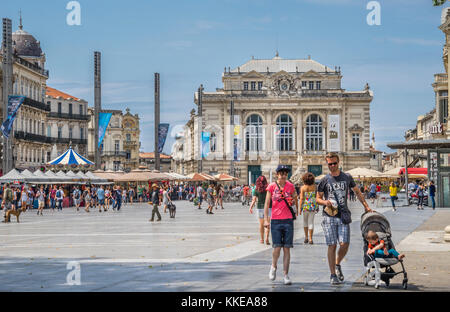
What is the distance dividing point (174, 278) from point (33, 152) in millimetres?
61431

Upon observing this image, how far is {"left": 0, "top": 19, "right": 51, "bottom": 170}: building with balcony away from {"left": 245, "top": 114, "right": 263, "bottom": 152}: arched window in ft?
84.5

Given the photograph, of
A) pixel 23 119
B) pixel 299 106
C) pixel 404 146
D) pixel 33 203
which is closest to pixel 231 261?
pixel 404 146

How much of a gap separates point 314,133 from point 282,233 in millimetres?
82227

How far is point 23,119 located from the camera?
65.9m

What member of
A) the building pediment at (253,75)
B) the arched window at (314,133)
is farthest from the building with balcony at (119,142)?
the arched window at (314,133)

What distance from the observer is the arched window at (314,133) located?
91875 mm

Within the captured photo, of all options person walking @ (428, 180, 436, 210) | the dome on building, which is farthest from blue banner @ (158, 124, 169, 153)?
the dome on building

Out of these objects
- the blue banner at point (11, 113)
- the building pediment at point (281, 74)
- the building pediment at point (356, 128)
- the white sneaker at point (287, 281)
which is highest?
the building pediment at point (281, 74)

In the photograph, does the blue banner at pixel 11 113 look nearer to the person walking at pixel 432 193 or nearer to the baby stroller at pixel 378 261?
the person walking at pixel 432 193

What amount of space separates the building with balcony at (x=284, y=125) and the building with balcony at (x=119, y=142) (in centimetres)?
2808

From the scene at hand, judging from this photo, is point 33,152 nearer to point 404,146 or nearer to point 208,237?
point 404,146

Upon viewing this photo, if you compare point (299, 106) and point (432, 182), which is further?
point (299, 106)

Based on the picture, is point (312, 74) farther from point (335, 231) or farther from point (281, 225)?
point (335, 231)

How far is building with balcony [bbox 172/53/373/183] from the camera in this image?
90.7 metres
